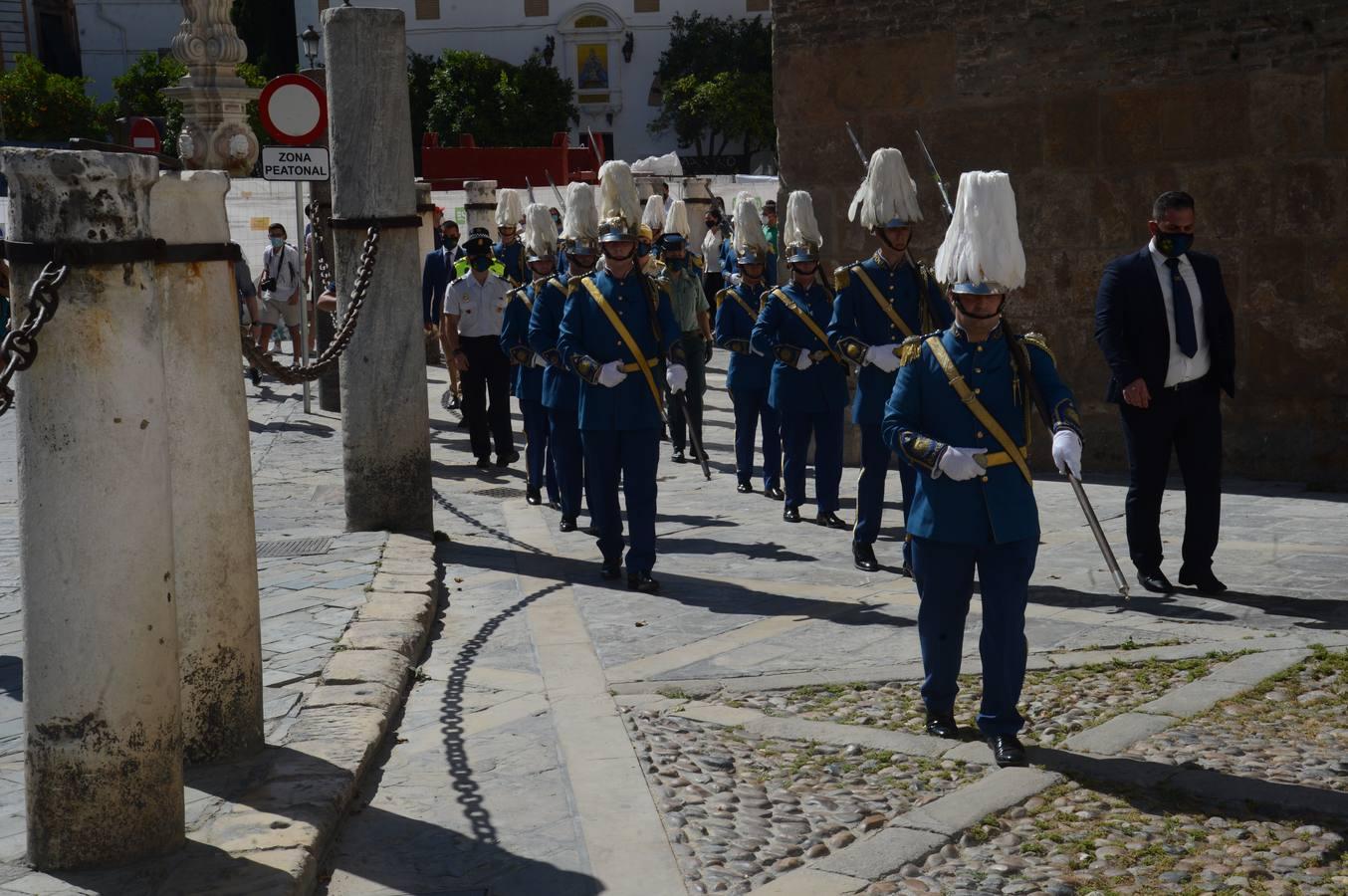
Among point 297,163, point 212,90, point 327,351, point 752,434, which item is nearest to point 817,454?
point 752,434

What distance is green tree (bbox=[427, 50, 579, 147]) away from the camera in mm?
61250

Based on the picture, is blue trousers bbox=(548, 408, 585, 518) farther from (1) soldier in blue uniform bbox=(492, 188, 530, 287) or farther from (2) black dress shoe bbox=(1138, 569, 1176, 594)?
(1) soldier in blue uniform bbox=(492, 188, 530, 287)

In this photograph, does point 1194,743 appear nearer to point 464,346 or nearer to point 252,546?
point 252,546

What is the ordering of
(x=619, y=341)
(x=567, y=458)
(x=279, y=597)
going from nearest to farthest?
(x=279, y=597), (x=619, y=341), (x=567, y=458)

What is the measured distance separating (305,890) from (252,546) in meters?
1.47

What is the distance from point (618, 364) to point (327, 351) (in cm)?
186

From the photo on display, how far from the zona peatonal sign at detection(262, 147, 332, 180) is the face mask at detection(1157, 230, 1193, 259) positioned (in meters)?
8.04

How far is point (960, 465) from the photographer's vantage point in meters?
5.77

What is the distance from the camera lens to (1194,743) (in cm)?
574

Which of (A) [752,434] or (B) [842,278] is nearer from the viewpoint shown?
(B) [842,278]

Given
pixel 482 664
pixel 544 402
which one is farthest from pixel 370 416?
pixel 482 664

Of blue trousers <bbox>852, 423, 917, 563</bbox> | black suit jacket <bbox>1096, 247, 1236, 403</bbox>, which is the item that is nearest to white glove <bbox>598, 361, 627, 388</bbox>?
blue trousers <bbox>852, 423, 917, 563</bbox>

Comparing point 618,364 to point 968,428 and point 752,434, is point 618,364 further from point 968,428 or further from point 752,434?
point 752,434

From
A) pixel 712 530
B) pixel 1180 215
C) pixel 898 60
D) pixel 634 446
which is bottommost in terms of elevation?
pixel 712 530
